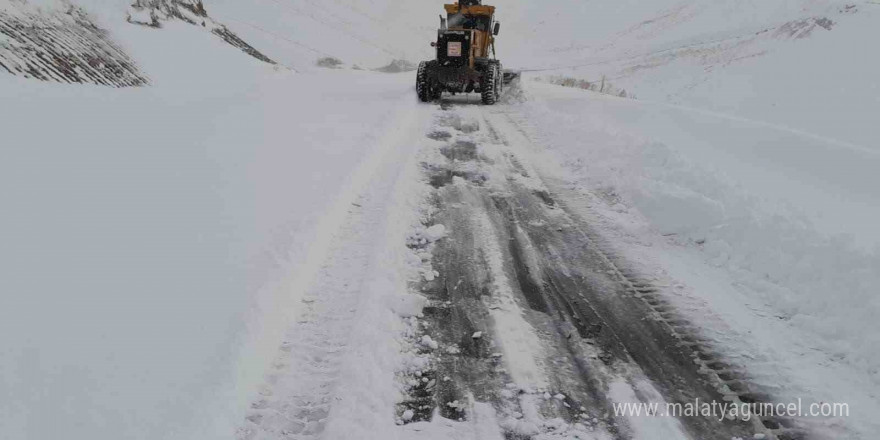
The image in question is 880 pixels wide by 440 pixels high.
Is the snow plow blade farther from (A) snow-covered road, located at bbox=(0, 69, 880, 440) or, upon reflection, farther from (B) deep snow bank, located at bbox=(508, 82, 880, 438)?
(A) snow-covered road, located at bbox=(0, 69, 880, 440)

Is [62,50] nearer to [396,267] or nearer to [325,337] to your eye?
[396,267]

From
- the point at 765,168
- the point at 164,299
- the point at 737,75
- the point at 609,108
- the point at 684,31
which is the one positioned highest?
the point at 684,31

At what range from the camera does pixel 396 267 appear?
393cm

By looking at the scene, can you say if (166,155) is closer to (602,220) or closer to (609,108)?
(602,220)

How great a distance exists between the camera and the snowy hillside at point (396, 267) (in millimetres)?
2557

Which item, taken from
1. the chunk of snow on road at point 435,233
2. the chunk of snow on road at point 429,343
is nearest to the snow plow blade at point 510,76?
the chunk of snow on road at point 435,233

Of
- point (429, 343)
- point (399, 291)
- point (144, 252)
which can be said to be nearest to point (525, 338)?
point (429, 343)

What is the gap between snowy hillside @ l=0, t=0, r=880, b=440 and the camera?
2557 mm

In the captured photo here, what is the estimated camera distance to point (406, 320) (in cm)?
330

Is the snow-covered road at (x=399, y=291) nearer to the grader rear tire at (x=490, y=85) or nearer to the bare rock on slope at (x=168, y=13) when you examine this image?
the grader rear tire at (x=490, y=85)

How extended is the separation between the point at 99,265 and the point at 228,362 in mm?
1233

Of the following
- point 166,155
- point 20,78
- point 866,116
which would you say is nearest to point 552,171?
point 166,155

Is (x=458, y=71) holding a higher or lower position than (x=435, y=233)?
higher

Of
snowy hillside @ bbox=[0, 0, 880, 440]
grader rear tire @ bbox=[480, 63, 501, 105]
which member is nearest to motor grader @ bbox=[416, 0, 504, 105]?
grader rear tire @ bbox=[480, 63, 501, 105]
